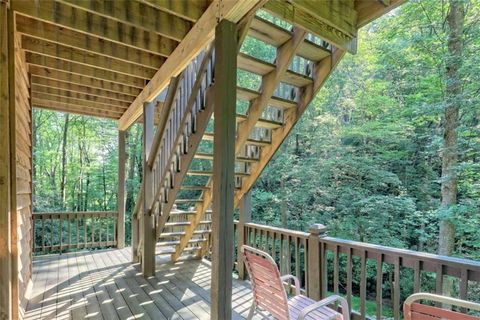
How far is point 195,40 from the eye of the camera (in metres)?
2.38

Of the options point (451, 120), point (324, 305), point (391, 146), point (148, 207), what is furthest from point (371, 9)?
point (391, 146)

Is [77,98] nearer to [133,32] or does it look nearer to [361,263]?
[133,32]

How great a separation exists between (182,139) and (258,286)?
5.54ft

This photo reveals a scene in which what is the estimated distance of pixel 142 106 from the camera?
4.12 meters

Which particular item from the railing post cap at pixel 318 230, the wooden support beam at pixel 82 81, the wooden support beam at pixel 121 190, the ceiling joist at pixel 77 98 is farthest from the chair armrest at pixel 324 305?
the wooden support beam at pixel 121 190

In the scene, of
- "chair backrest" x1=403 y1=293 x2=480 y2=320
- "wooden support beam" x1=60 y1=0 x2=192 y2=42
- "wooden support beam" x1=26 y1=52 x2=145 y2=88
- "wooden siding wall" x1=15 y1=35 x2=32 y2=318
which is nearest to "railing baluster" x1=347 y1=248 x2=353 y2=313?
"chair backrest" x1=403 y1=293 x2=480 y2=320

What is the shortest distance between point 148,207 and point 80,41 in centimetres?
217

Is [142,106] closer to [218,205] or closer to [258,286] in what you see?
[218,205]

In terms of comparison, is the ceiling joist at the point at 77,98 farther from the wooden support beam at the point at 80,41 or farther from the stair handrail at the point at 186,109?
the stair handrail at the point at 186,109

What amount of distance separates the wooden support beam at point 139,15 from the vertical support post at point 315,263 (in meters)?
2.25

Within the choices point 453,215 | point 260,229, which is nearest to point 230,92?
point 260,229

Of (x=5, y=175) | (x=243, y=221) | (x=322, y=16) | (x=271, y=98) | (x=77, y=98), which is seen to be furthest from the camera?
(x=77, y=98)

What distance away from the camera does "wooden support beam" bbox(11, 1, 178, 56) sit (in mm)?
2209

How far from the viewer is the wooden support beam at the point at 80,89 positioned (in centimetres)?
383
